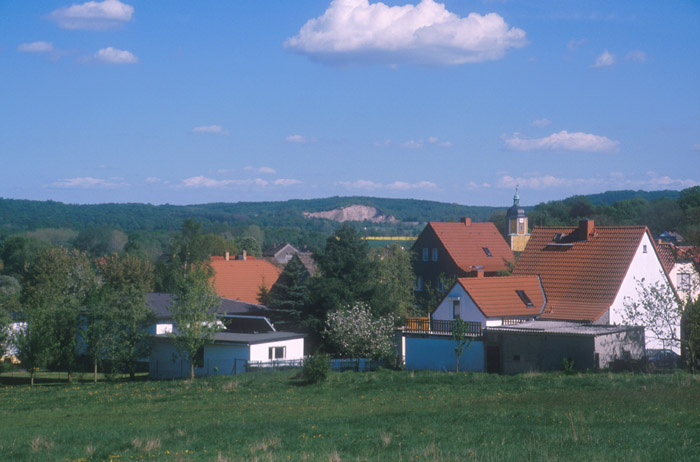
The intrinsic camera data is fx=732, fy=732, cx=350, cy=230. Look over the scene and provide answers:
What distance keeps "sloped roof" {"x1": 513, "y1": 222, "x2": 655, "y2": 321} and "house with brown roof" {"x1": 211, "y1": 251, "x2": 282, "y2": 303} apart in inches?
917

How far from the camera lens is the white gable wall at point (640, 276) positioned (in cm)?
3922

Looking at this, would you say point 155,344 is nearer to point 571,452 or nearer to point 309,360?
point 309,360

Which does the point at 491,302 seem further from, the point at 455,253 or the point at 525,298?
the point at 455,253

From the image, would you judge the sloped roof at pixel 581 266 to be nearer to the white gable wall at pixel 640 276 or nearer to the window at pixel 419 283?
→ the white gable wall at pixel 640 276

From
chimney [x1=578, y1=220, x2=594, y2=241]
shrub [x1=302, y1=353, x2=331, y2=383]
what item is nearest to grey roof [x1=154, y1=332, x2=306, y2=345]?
shrub [x1=302, y1=353, x2=331, y2=383]

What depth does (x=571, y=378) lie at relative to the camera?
27.1 m

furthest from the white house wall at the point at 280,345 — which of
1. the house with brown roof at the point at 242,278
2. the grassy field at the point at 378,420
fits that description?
the house with brown roof at the point at 242,278

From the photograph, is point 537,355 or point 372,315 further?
point 372,315

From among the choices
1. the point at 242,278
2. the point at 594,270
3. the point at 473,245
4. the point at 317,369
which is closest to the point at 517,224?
the point at 473,245

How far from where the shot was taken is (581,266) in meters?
42.1

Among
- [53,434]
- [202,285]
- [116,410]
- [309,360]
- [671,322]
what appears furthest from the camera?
[202,285]

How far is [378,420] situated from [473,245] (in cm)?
3976

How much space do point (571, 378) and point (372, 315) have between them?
53.2 feet

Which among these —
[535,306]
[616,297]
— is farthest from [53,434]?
[616,297]
